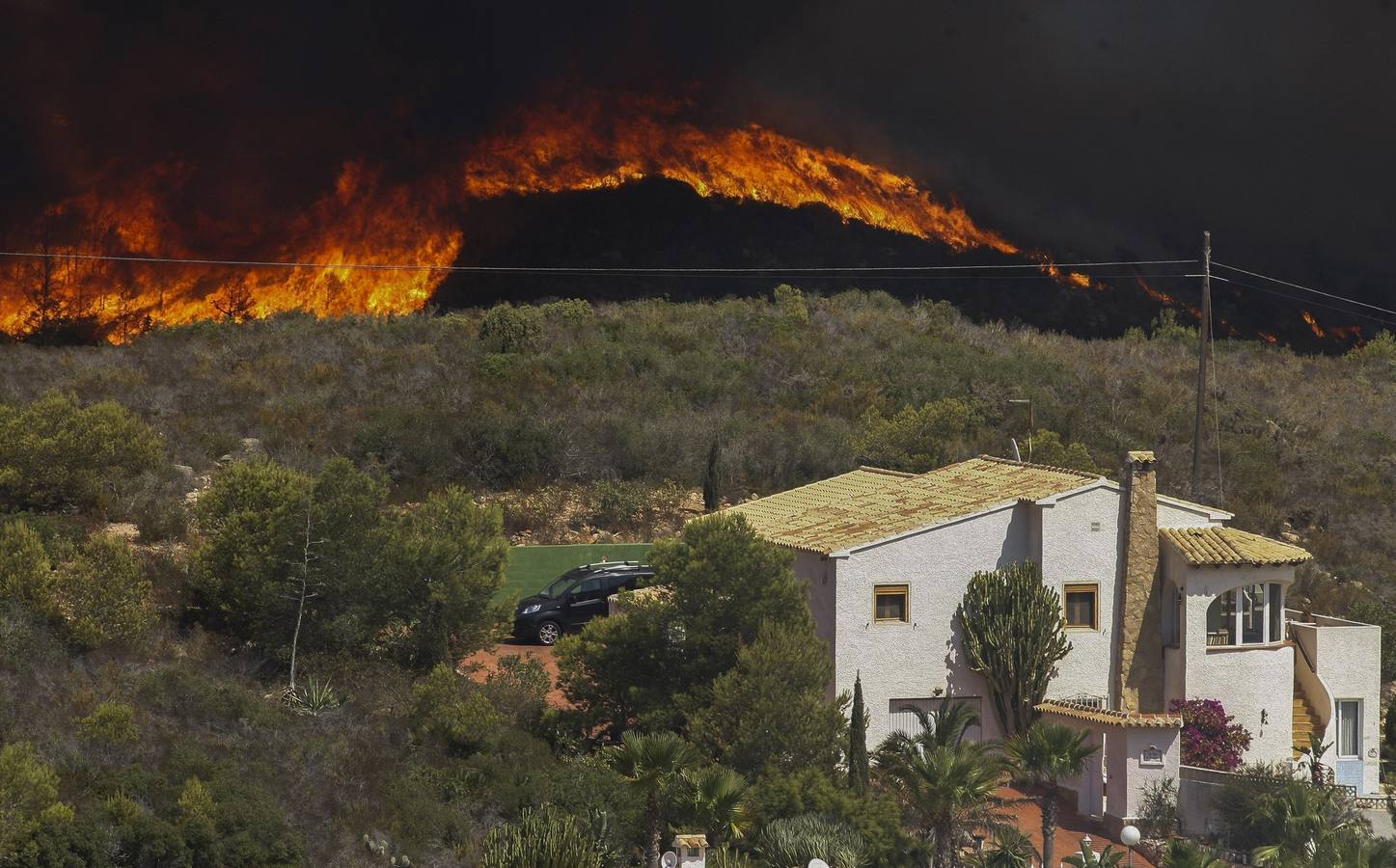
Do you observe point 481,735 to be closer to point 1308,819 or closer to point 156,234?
point 1308,819

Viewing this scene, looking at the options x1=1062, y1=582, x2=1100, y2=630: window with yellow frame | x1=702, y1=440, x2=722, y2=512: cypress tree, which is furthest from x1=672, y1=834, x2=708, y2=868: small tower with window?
x1=702, y1=440, x2=722, y2=512: cypress tree

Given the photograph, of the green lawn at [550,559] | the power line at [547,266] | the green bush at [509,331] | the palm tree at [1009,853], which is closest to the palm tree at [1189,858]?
the palm tree at [1009,853]

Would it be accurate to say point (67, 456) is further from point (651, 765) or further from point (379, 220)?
point (379, 220)

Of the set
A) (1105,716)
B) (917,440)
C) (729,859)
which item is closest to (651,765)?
(729,859)

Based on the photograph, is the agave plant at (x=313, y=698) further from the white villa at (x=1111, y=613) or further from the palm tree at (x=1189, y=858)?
the palm tree at (x=1189, y=858)

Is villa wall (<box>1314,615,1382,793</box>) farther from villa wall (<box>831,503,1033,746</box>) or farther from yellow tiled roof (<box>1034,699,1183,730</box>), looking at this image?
villa wall (<box>831,503,1033,746</box>)

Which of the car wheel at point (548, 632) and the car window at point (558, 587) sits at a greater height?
the car window at point (558, 587)

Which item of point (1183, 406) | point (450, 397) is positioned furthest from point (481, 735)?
point (1183, 406)
